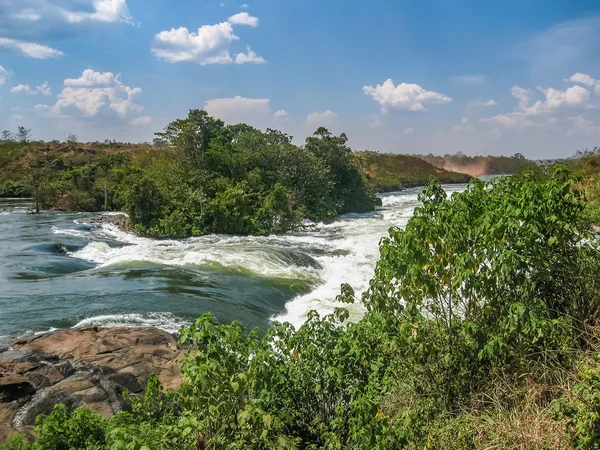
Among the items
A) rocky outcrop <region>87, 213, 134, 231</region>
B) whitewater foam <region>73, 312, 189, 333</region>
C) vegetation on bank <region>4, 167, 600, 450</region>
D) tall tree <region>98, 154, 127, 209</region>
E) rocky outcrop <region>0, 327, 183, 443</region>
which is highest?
tall tree <region>98, 154, 127, 209</region>

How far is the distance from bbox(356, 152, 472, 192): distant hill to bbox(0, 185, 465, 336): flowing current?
47334 mm

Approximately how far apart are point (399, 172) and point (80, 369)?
75.7m

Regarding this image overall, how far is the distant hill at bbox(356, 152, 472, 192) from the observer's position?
6904cm

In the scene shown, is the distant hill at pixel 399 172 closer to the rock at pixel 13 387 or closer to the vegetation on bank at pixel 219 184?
the vegetation on bank at pixel 219 184

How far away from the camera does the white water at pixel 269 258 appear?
35.8 feet

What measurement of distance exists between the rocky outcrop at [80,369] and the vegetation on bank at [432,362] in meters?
1.31

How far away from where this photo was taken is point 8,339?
316 inches

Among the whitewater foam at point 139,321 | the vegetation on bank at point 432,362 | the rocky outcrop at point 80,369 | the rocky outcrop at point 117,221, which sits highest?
the vegetation on bank at point 432,362

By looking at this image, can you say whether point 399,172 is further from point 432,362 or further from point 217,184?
point 432,362

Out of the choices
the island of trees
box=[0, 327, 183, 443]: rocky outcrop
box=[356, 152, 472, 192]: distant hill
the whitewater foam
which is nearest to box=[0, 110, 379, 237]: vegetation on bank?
the island of trees

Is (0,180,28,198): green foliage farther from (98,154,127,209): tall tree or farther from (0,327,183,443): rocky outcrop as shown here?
(0,327,183,443): rocky outcrop

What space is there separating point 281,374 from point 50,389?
347 centimetres

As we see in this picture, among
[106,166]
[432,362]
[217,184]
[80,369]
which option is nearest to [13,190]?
[106,166]

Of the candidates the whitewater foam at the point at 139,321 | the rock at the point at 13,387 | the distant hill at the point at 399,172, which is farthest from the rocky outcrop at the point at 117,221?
the distant hill at the point at 399,172
